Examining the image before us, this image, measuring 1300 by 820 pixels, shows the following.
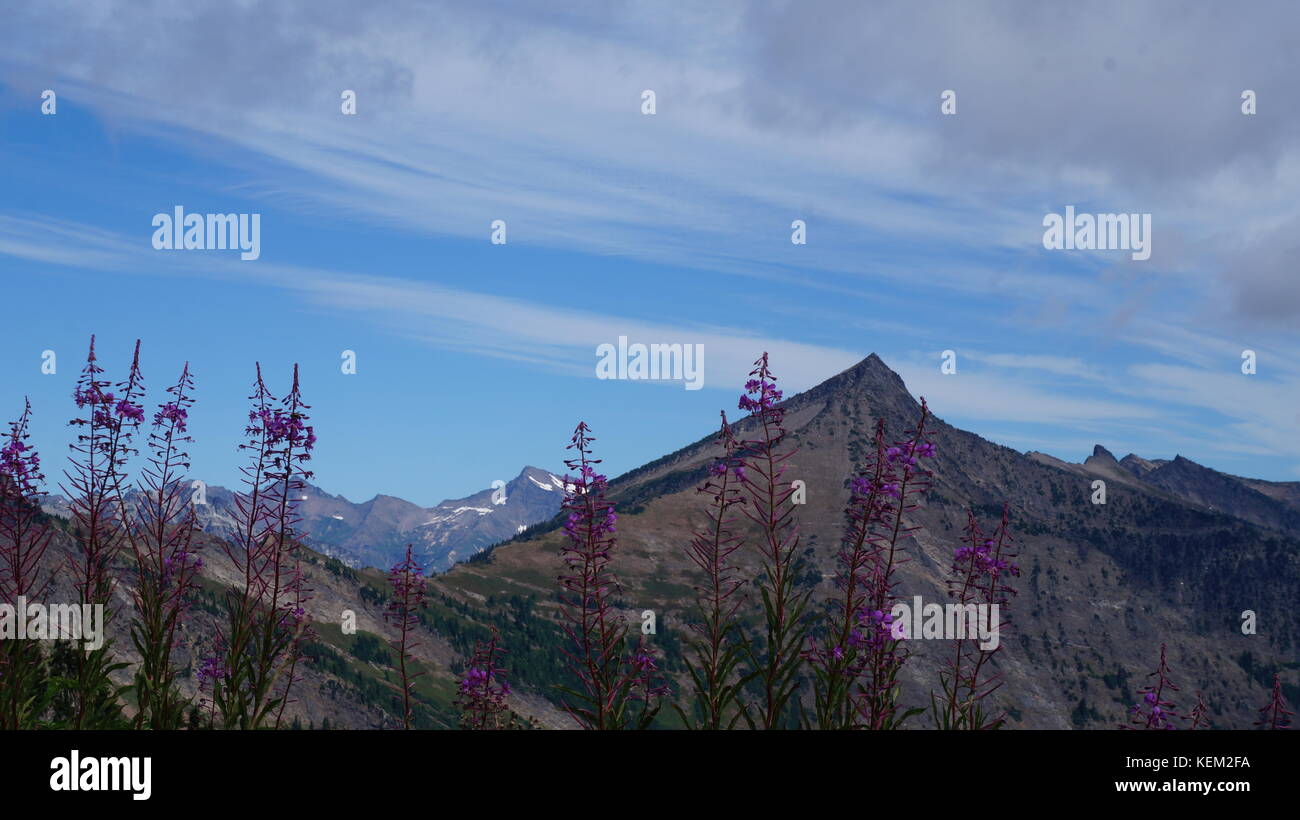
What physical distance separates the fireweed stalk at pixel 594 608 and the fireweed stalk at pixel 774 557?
4.04 ft

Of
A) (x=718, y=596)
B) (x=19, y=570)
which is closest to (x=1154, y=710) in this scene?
(x=718, y=596)

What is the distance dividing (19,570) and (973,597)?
11366 millimetres

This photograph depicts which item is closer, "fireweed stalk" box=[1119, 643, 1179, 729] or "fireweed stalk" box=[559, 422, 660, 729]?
"fireweed stalk" box=[559, 422, 660, 729]

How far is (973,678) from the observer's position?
12.4m

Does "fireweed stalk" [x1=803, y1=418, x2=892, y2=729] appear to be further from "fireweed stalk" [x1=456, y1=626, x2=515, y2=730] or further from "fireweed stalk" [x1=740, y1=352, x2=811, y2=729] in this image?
"fireweed stalk" [x1=456, y1=626, x2=515, y2=730]

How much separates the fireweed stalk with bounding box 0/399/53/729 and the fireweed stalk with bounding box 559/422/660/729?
221 inches

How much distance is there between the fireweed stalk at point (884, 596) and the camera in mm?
11141

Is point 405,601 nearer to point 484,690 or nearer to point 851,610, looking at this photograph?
point 484,690

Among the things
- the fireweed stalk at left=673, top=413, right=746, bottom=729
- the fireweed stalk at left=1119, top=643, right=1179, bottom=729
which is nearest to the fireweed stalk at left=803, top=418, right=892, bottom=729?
the fireweed stalk at left=673, top=413, right=746, bottom=729

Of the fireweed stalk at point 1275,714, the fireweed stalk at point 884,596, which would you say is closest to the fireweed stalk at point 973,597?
the fireweed stalk at point 884,596

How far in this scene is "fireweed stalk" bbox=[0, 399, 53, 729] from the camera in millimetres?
11344
